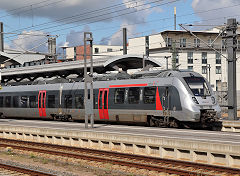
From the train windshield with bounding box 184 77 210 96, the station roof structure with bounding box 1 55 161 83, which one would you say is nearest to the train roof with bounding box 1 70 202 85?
the train windshield with bounding box 184 77 210 96

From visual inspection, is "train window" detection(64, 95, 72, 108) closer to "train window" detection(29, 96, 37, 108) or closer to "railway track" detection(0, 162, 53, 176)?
"train window" detection(29, 96, 37, 108)

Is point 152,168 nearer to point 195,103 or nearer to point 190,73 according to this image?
point 195,103

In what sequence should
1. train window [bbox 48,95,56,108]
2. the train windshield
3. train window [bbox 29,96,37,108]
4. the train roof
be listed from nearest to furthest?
the train windshield
the train roof
train window [bbox 48,95,56,108]
train window [bbox 29,96,37,108]

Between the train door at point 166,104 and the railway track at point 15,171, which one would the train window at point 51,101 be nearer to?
the train door at point 166,104

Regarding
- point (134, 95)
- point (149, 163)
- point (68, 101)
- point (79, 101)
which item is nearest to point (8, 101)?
point (68, 101)

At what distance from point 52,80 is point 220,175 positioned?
23.0m

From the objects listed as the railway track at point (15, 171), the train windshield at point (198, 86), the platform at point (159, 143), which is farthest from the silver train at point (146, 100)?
the railway track at point (15, 171)

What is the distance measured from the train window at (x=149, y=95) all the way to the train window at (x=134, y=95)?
61cm

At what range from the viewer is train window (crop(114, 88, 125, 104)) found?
83.8ft

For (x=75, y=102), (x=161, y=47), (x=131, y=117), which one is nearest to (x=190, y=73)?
(x=131, y=117)

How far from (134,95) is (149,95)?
1.27 m

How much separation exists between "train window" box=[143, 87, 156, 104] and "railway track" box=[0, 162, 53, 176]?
436 inches

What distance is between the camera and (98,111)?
27250 millimetres

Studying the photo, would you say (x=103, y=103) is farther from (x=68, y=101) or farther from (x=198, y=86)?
(x=198, y=86)
